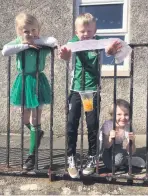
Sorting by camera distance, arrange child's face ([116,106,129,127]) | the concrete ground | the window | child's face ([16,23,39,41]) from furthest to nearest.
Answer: the window, child's face ([116,106,129,127]), child's face ([16,23,39,41]), the concrete ground

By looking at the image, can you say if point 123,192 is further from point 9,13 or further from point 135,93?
point 9,13

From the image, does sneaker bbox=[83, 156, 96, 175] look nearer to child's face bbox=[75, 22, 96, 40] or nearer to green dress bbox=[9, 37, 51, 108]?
green dress bbox=[9, 37, 51, 108]

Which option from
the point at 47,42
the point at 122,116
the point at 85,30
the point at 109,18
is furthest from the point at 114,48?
the point at 109,18

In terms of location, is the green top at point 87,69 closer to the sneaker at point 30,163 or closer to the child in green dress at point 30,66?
the child in green dress at point 30,66

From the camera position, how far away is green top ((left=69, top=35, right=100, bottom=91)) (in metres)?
3.95

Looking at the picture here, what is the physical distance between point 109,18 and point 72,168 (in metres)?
3.22

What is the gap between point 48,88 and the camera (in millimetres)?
4230

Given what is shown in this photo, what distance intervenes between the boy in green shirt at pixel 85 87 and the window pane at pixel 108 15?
243 centimetres

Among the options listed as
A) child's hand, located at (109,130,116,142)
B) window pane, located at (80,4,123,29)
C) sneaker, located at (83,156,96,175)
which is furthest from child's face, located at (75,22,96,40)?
window pane, located at (80,4,123,29)

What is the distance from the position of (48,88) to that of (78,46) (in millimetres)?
721

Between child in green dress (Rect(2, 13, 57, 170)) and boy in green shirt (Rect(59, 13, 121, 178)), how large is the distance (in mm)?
293

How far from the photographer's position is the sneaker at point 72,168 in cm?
386

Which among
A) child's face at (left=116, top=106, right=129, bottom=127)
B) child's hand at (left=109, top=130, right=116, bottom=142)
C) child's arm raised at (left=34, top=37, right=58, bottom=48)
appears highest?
child's arm raised at (left=34, top=37, right=58, bottom=48)

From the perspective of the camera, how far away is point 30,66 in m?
4.11
